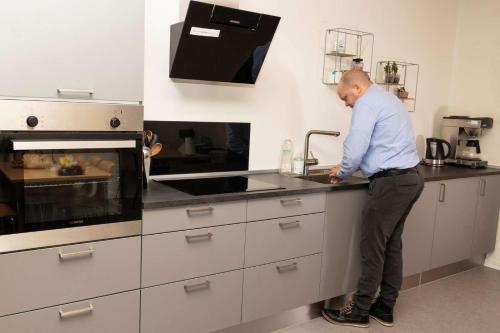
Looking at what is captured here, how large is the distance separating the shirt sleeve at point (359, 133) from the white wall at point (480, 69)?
2.14m

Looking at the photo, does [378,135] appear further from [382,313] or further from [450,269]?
[450,269]

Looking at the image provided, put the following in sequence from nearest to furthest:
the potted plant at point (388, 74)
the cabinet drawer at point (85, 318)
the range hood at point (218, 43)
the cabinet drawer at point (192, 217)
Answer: the cabinet drawer at point (85, 318) < the cabinet drawer at point (192, 217) < the range hood at point (218, 43) < the potted plant at point (388, 74)

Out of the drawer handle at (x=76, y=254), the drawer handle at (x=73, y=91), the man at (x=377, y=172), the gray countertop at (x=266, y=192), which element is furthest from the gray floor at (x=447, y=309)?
the drawer handle at (x=73, y=91)

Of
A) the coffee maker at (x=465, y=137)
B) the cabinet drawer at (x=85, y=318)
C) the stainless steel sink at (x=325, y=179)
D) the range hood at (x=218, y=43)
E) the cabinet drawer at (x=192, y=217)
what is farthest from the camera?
the coffee maker at (x=465, y=137)

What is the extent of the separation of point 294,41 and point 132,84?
1507 millimetres

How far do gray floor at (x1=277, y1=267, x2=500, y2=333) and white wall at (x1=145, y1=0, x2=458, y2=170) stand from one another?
1.18 meters

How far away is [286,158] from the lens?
3268 millimetres

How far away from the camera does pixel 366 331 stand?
2881 mm

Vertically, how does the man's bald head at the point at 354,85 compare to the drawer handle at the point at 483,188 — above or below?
above

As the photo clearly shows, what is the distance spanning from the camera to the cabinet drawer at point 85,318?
6.17ft

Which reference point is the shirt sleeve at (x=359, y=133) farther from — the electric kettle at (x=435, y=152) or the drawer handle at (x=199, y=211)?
the electric kettle at (x=435, y=152)

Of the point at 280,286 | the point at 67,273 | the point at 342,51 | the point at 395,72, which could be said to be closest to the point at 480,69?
the point at 395,72

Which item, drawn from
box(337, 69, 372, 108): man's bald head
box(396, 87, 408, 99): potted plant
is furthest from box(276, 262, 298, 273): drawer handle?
box(396, 87, 408, 99): potted plant

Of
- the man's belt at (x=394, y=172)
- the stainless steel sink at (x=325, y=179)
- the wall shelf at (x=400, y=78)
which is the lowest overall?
the stainless steel sink at (x=325, y=179)
